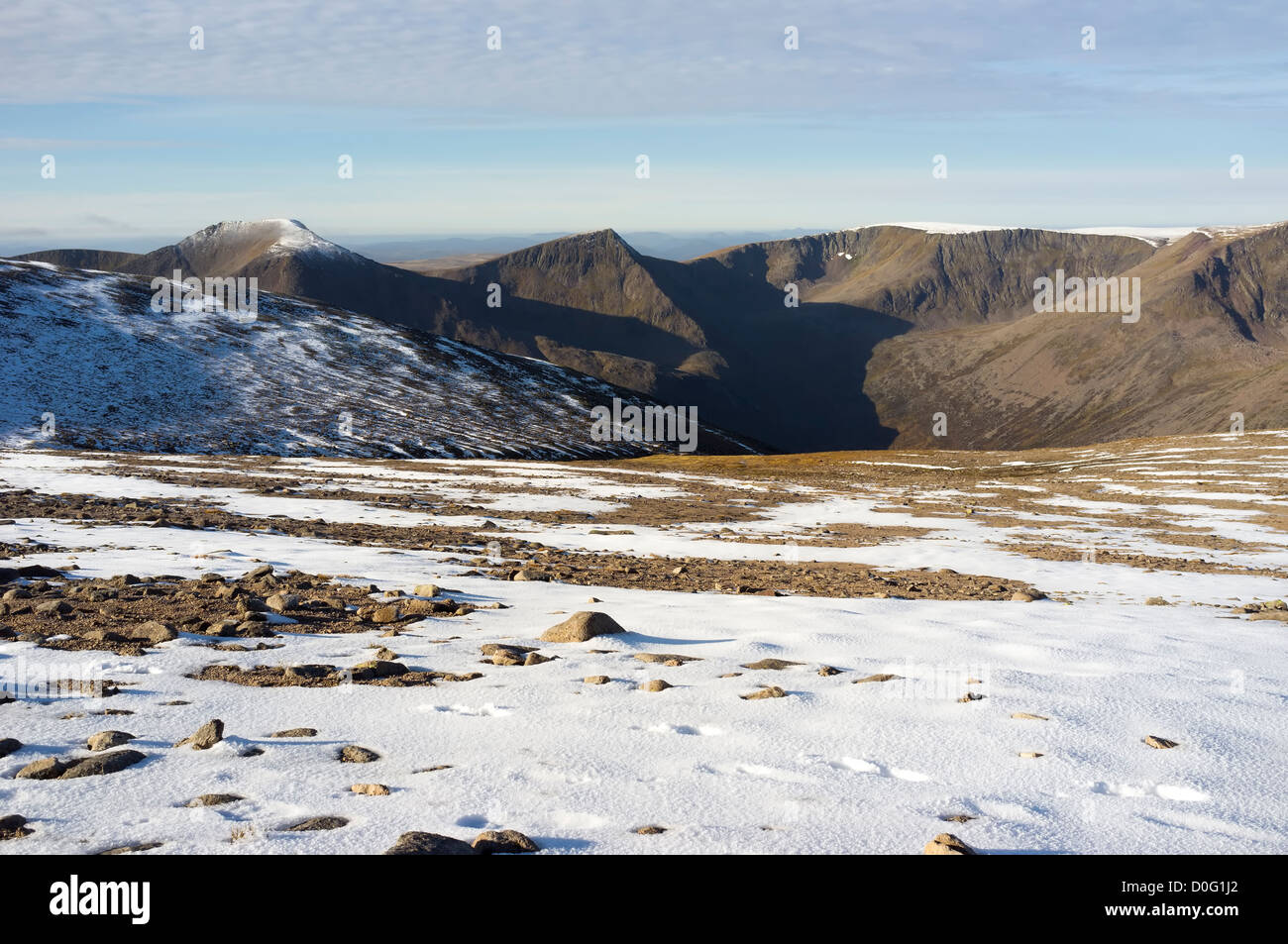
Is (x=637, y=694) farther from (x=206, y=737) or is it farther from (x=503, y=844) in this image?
(x=206, y=737)

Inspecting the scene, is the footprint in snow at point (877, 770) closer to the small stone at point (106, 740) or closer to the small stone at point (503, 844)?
the small stone at point (503, 844)

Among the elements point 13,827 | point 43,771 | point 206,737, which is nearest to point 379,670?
point 206,737

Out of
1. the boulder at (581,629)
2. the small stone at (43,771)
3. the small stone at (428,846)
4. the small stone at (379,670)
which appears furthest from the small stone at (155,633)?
the small stone at (428,846)
